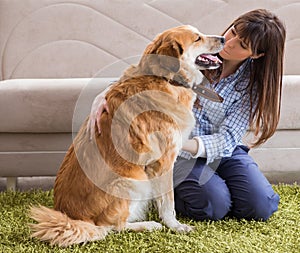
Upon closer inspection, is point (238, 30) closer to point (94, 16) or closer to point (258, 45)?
point (258, 45)

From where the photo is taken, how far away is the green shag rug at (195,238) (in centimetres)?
195

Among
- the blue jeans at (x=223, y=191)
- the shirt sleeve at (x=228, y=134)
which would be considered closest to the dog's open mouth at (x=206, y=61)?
the shirt sleeve at (x=228, y=134)

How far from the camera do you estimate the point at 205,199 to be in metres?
2.24

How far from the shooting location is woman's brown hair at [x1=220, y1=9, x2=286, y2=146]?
7.18 ft

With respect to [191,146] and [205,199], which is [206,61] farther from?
[205,199]

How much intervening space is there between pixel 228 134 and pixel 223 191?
0.22 metres

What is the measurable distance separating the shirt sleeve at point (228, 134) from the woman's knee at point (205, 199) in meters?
0.10

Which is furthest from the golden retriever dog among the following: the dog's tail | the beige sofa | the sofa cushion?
the beige sofa

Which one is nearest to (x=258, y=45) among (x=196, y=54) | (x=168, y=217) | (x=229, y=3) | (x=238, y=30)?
(x=238, y=30)

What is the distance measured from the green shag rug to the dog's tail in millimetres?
24

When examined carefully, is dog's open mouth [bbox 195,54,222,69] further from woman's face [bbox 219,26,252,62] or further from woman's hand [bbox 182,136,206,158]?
woman's hand [bbox 182,136,206,158]

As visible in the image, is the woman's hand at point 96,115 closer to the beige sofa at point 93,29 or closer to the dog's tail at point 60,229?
the dog's tail at point 60,229

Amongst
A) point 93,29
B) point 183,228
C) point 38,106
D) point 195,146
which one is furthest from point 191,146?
point 93,29

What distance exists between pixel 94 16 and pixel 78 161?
1524 millimetres
